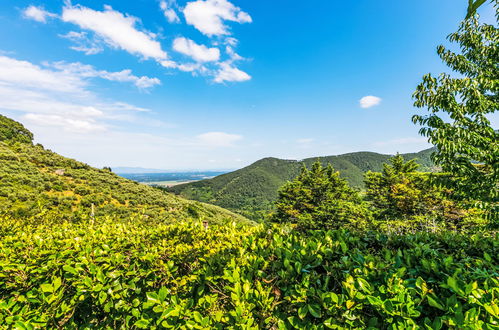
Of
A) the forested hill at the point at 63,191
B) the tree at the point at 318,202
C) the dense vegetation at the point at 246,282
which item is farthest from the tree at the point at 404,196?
the dense vegetation at the point at 246,282

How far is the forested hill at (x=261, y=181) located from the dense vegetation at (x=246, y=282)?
98093 millimetres

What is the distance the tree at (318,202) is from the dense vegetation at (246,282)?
66.7ft

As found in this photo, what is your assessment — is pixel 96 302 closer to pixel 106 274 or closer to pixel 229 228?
pixel 106 274

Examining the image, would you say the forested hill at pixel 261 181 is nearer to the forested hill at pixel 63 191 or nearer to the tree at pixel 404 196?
the forested hill at pixel 63 191

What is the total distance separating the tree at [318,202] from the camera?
21.9 meters

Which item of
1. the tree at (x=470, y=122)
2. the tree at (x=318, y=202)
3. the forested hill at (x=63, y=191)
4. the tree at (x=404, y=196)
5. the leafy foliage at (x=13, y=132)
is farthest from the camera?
the leafy foliage at (x=13, y=132)

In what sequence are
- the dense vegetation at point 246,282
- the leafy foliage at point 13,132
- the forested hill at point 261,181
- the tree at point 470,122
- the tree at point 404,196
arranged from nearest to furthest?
the dense vegetation at point 246,282 < the tree at point 470,122 < the tree at point 404,196 < the leafy foliage at point 13,132 < the forested hill at point 261,181

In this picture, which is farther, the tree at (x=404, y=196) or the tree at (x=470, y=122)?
the tree at (x=404, y=196)

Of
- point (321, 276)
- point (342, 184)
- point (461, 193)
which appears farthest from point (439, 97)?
point (342, 184)

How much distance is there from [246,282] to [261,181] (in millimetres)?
136147

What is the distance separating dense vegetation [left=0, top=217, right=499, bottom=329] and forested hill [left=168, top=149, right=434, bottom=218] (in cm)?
9809

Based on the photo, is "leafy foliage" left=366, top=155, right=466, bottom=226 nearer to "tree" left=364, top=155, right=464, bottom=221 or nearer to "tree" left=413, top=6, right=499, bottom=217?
"tree" left=364, top=155, right=464, bottom=221

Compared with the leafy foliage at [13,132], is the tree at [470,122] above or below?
below

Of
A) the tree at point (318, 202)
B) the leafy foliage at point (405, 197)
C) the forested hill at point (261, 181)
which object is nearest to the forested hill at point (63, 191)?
the tree at point (318, 202)
